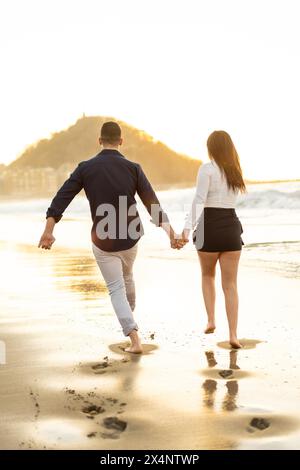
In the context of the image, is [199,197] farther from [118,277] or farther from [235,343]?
[235,343]

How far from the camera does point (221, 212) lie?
6.00m

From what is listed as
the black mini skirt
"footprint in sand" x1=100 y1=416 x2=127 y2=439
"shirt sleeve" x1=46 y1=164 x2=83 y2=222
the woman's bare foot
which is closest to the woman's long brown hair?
the black mini skirt

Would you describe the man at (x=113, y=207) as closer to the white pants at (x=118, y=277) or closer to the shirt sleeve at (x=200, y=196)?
the white pants at (x=118, y=277)

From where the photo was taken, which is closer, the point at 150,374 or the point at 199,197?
the point at 150,374

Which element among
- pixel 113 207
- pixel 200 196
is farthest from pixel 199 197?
pixel 113 207

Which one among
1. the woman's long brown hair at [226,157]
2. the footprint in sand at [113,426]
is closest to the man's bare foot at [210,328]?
the woman's long brown hair at [226,157]

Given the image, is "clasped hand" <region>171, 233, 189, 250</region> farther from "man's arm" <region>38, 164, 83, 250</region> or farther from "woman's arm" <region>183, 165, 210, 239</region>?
"man's arm" <region>38, 164, 83, 250</region>

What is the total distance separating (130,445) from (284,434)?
0.82 m

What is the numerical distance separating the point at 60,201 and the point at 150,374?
1674 millimetres

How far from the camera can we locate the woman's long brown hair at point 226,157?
232 inches

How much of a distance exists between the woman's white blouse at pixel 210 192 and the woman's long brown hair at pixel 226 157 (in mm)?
45

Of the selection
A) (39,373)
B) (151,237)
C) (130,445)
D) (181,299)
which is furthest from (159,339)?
(151,237)

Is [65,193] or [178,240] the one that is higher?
[65,193]

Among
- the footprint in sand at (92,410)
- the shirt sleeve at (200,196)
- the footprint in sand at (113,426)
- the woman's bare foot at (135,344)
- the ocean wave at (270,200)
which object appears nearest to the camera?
the footprint in sand at (113,426)
